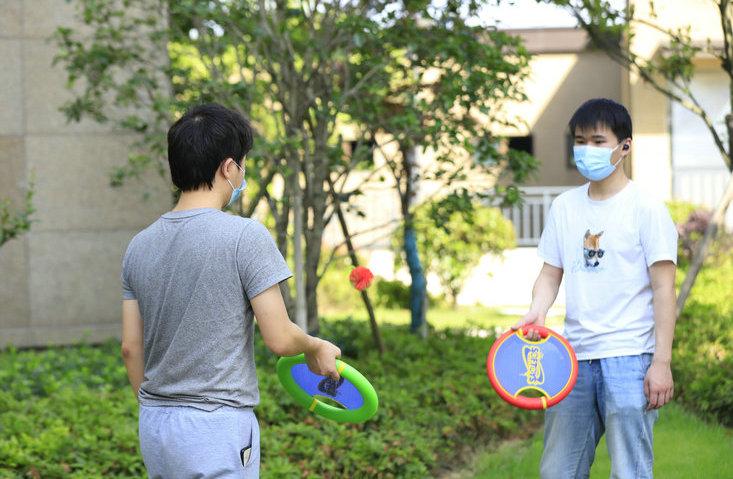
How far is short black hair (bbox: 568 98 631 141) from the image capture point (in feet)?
9.99

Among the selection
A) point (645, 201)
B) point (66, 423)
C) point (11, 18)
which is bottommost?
point (66, 423)

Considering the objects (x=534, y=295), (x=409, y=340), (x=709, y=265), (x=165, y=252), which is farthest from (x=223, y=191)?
(x=709, y=265)

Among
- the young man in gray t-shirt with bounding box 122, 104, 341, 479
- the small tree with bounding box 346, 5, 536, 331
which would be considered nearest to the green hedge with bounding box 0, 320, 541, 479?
the small tree with bounding box 346, 5, 536, 331

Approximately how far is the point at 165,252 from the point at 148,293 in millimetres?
129

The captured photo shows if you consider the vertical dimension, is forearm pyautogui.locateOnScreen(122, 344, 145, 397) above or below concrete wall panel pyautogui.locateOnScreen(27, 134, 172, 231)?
below

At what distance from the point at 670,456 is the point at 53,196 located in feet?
18.8

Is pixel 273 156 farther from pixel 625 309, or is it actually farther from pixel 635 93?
pixel 635 93

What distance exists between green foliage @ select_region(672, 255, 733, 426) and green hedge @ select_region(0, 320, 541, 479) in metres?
1.07

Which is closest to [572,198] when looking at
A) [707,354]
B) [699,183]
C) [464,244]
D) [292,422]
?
[292,422]

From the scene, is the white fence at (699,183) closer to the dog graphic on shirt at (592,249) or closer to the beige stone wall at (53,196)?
the beige stone wall at (53,196)

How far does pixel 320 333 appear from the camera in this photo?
6805 mm

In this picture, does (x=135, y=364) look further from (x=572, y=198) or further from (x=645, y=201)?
(x=645, y=201)

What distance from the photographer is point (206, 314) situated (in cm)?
216

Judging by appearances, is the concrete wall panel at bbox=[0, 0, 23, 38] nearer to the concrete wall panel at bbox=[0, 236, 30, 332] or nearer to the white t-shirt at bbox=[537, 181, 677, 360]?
the concrete wall panel at bbox=[0, 236, 30, 332]
